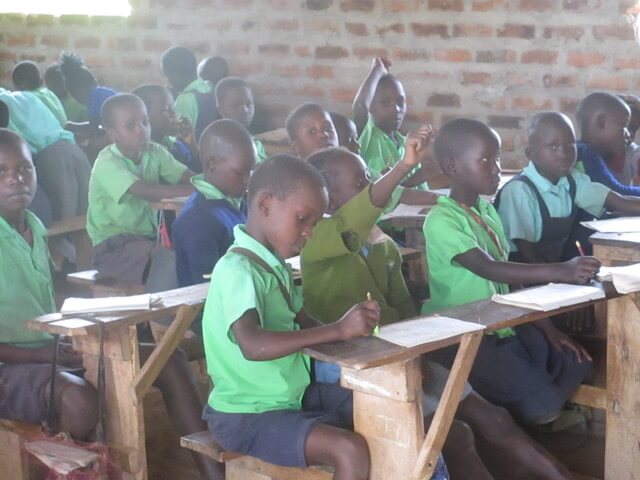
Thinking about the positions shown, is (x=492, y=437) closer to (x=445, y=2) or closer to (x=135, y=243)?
(x=135, y=243)

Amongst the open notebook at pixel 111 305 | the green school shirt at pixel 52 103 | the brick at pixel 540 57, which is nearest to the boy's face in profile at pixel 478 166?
the open notebook at pixel 111 305

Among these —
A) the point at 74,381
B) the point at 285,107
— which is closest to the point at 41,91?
the point at 285,107

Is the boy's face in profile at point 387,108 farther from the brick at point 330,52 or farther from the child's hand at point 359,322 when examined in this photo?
the child's hand at point 359,322

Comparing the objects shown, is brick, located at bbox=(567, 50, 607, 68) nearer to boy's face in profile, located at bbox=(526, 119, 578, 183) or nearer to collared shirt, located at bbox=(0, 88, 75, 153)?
boy's face in profile, located at bbox=(526, 119, 578, 183)

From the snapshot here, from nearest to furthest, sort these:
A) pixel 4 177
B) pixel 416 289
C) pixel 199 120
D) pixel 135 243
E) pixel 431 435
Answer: pixel 431 435 → pixel 4 177 → pixel 416 289 → pixel 135 243 → pixel 199 120

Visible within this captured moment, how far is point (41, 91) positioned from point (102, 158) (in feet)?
7.67

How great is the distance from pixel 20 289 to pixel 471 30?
3564 millimetres

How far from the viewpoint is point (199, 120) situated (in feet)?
22.3

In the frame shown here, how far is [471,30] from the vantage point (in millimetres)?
6098

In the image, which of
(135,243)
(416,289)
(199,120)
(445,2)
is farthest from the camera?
(199,120)

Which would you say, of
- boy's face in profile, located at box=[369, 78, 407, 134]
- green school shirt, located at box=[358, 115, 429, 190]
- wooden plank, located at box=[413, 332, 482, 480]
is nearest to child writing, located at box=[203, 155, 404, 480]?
wooden plank, located at box=[413, 332, 482, 480]

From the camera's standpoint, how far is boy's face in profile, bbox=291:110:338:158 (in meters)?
4.51

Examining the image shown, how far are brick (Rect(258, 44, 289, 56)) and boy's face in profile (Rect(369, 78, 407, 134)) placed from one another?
1.87 metres

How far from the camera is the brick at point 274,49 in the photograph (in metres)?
6.98
